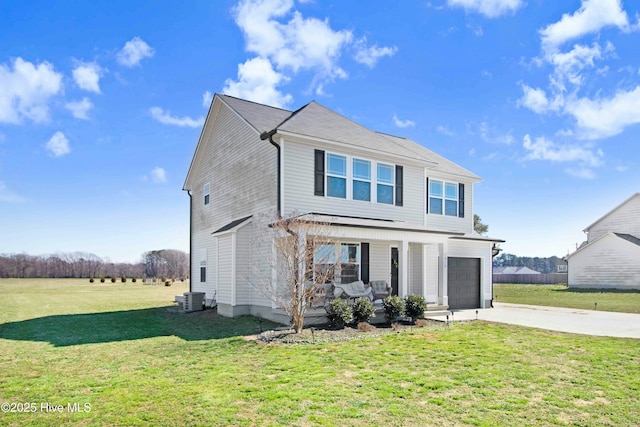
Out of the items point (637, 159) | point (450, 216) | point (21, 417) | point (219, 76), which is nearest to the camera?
point (21, 417)

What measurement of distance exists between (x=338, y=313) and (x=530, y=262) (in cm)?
11212

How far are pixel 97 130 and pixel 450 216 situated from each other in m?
15.7

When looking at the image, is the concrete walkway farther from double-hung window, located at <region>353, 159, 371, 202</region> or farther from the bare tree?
the bare tree

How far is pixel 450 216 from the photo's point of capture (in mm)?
18906

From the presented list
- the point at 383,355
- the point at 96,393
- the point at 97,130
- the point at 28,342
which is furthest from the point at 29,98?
the point at 383,355

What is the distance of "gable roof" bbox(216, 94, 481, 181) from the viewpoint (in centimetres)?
1436

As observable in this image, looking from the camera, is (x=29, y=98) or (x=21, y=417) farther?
(x=29, y=98)

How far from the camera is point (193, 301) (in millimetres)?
17391

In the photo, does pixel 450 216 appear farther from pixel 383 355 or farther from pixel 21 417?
pixel 21 417

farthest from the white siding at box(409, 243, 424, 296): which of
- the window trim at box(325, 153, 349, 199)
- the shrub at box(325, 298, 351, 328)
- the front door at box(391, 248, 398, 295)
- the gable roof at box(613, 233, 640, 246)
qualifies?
the gable roof at box(613, 233, 640, 246)

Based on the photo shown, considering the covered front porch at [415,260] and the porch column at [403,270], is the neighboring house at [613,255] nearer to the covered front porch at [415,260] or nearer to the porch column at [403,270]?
the covered front porch at [415,260]

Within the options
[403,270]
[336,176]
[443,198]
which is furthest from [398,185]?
[403,270]

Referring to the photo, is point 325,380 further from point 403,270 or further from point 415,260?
point 415,260

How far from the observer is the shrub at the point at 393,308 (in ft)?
40.4
